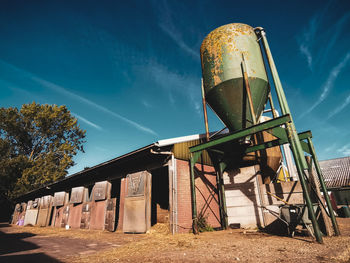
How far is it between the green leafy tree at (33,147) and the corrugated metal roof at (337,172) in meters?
33.5

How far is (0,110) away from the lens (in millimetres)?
25125

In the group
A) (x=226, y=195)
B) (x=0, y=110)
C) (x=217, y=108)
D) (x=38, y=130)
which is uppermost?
(x=0, y=110)

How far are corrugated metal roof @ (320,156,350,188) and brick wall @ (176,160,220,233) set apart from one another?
18.5 m

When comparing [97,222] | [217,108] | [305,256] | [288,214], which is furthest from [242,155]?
[97,222]

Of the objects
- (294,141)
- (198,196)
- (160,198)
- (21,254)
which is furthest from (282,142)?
(21,254)

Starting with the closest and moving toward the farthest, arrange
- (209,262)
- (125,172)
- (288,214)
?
(209,262)
(288,214)
(125,172)

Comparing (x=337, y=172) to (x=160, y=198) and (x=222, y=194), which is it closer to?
(x=222, y=194)

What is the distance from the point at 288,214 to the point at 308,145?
258 centimetres

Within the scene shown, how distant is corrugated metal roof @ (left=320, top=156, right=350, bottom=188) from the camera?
2042cm

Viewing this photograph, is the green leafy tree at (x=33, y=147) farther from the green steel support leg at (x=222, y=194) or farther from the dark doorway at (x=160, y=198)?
the green steel support leg at (x=222, y=194)

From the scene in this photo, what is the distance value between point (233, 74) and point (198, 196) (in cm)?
583

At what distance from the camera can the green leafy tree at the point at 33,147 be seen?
24.1m

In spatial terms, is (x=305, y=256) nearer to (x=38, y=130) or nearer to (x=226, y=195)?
(x=226, y=195)

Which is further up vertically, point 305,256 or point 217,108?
point 217,108
